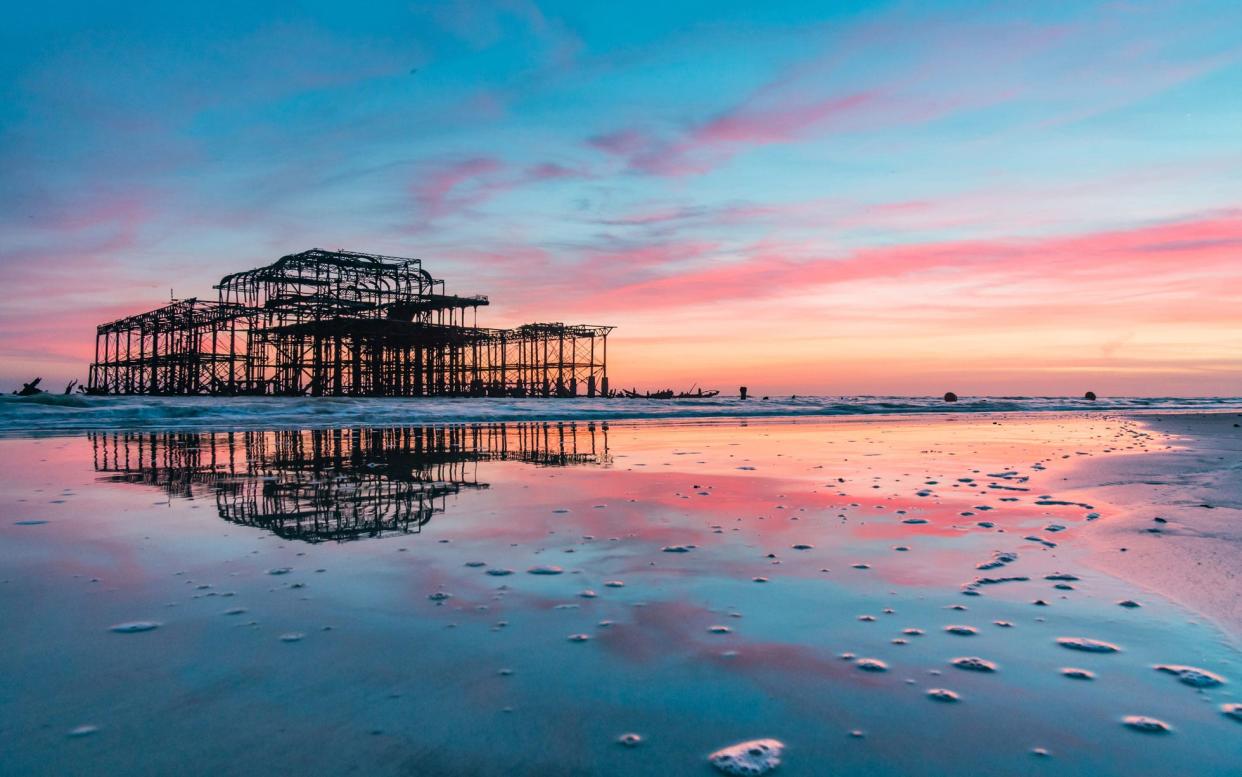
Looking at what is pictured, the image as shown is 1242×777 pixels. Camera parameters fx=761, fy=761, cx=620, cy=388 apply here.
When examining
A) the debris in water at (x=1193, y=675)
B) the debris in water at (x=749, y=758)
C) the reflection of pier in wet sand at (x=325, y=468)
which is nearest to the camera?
the debris in water at (x=749, y=758)

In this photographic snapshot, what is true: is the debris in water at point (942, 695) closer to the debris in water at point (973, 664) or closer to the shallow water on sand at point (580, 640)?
the shallow water on sand at point (580, 640)

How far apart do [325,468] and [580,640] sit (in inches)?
273

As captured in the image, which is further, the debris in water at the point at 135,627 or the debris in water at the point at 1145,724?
the debris in water at the point at 135,627

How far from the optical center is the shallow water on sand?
2135 mm

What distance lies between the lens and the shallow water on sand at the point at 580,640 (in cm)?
213

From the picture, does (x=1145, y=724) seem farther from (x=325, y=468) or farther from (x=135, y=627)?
(x=325, y=468)

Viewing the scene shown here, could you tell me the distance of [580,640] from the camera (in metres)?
3.01

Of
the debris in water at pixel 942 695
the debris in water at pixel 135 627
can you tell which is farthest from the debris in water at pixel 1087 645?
the debris in water at pixel 135 627

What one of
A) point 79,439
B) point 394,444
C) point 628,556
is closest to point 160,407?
point 79,439

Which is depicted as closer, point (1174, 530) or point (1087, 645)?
point (1087, 645)

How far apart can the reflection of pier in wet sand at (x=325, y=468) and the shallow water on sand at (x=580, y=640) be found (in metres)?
0.10

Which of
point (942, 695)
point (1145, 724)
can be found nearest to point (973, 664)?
point (942, 695)

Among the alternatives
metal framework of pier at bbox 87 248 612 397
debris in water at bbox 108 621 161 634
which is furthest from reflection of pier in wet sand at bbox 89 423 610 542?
metal framework of pier at bbox 87 248 612 397

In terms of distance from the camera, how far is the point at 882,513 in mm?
5992
